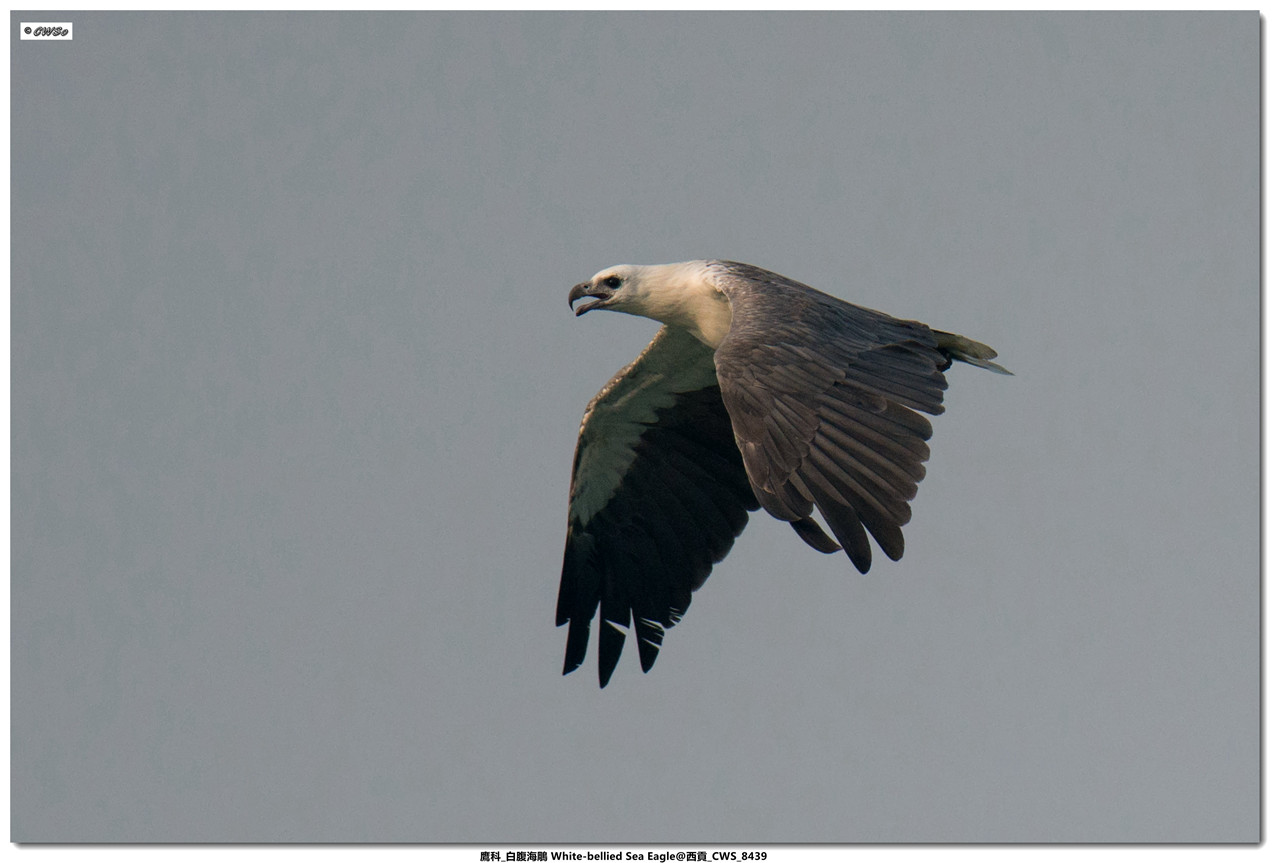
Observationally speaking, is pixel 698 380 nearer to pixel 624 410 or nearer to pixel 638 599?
pixel 624 410

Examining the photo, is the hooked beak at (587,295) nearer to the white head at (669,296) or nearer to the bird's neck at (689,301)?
the white head at (669,296)

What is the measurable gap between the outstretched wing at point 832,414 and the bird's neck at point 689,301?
1.10 meters

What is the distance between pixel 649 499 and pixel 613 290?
1.57 metres

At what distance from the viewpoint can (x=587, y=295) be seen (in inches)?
439

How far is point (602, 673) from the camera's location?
11.3m

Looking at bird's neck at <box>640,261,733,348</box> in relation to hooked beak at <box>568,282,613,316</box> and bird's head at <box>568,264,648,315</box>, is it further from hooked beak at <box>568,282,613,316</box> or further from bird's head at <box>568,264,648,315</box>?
hooked beak at <box>568,282,613,316</box>

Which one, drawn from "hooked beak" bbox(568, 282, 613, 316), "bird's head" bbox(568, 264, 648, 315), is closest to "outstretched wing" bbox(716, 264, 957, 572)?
"bird's head" bbox(568, 264, 648, 315)

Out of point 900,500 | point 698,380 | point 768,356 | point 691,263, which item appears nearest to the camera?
point 900,500

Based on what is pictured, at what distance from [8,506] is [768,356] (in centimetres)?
444

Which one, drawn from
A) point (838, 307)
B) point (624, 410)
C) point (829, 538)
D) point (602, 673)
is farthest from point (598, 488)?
point (829, 538)

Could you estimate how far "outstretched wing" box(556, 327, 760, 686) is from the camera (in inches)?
445

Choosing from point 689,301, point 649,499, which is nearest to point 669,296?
point 689,301

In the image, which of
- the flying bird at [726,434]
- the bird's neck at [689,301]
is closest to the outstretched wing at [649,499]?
the flying bird at [726,434]

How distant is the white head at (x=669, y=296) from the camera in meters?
10.5
